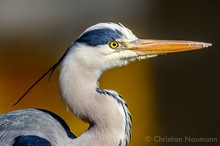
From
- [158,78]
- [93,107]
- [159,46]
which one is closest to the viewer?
[93,107]

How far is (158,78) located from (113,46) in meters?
3.68

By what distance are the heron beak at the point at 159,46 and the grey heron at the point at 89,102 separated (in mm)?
55

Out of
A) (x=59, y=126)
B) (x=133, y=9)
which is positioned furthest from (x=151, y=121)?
(x=59, y=126)

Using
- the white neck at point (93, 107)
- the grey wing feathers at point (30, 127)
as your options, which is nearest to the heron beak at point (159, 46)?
the white neck at point (93, 107)

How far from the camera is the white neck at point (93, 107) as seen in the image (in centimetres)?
310

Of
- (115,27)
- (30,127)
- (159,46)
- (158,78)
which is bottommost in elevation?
(158,78)

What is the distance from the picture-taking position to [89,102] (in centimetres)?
311

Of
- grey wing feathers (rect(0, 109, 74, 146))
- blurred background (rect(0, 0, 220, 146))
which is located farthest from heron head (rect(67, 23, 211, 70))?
blurred background (rect(0, 0, 220, 146))

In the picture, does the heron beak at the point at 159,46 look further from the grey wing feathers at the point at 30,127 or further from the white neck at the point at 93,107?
the grey wing feathers at the point at 30,127

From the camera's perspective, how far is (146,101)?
6.75 meters

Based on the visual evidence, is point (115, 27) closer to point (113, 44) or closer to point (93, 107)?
point (113, 44)

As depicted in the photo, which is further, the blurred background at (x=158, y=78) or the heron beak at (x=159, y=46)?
the blurred background at (x=158, y=78)

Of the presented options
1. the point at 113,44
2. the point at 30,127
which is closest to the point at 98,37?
the point at 113,44

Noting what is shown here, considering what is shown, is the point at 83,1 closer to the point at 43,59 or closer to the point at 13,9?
the point at 13,9
